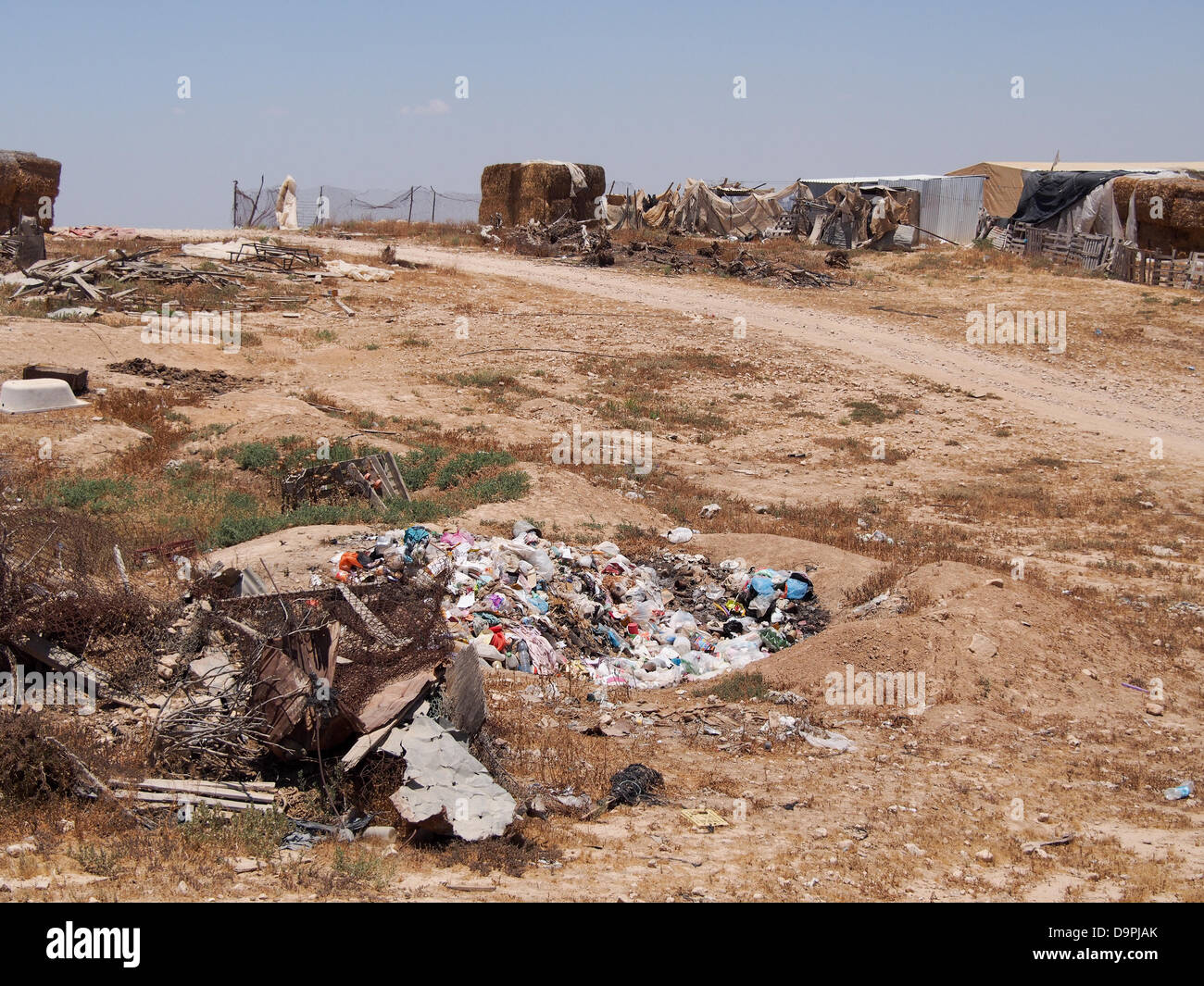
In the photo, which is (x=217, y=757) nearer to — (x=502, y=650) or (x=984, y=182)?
(x=502, y=650)

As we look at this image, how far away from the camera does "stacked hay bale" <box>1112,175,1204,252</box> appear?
2303cm

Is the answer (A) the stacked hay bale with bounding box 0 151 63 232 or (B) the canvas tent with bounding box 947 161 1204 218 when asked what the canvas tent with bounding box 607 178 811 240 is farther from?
(A) the stacked hay bale with bounding box 0 151 63 232

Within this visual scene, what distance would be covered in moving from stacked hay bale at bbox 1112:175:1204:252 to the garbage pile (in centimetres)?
1928

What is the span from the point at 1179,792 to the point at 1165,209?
21499 mm

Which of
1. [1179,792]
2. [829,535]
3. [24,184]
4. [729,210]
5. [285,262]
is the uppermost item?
[729,210]

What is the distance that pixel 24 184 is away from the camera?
24547 mm

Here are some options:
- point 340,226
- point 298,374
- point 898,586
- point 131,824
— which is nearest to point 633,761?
point 131,824

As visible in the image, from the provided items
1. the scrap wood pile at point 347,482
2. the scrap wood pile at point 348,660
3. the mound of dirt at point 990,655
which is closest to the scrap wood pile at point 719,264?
the scrap wood pile at point 347,482

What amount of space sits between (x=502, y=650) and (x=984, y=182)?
2617 cm

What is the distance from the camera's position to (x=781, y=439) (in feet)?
47.7

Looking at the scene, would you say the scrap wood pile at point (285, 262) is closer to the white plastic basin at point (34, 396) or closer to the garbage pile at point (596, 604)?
the white plastic basin at point (34, 396)

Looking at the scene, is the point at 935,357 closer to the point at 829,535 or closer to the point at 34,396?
the point at 829,535

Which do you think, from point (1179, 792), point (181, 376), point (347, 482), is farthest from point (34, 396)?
point (1179, 792)

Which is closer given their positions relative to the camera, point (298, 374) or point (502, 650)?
point (502, 650)
